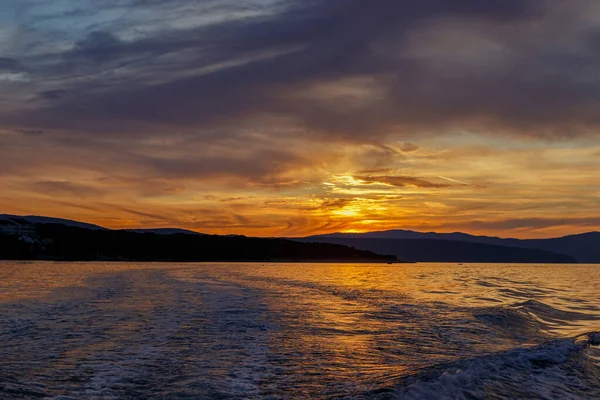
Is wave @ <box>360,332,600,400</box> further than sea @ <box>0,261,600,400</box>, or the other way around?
wave @ <box>360,332,600,400</box>

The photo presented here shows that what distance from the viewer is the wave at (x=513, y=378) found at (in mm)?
15859

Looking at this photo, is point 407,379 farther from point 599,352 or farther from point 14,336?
point 14,336

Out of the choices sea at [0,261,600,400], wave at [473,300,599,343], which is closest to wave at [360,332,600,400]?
sea at [0,261,600,400]

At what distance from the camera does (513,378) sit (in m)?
18.3

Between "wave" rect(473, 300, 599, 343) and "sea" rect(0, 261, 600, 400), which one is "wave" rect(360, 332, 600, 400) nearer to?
"sea" rect(0, 261, 600, 400)

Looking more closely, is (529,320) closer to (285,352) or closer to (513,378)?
(513,378)

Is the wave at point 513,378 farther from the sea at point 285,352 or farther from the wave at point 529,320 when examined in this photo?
the wave at point 529,320

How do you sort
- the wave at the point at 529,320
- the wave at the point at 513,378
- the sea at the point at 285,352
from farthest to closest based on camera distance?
1. the wave at the point at 529,320
2. the wave at the point at 513,378
3. the sea at the point at 285,352

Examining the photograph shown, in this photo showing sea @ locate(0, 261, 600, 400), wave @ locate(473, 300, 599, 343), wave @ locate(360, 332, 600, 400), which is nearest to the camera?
sea @ locate(0, 261, 600, 400)

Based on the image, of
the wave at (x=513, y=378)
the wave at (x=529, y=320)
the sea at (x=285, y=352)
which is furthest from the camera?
the wave at (x=529, y=320)

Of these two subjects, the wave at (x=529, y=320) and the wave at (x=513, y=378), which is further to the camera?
the wave at (x=529, y=320)

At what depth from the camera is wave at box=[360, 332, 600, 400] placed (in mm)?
15859

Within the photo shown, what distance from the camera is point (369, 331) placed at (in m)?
27.8

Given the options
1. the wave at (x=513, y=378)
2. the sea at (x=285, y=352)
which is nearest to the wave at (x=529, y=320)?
the sea at (x=285, y=352)
